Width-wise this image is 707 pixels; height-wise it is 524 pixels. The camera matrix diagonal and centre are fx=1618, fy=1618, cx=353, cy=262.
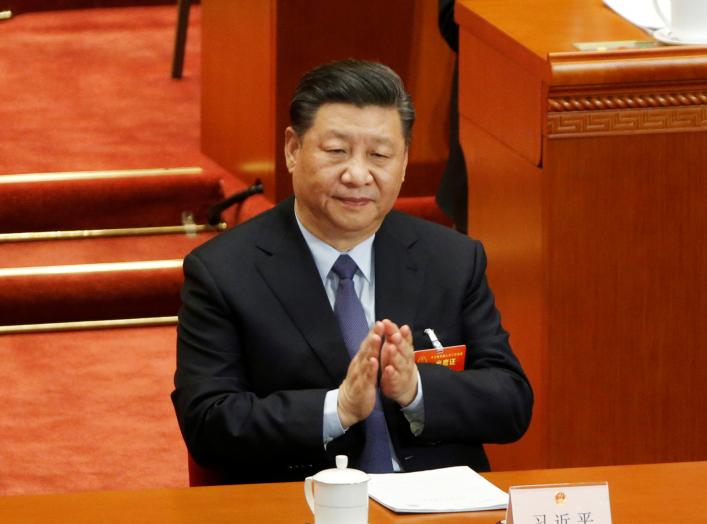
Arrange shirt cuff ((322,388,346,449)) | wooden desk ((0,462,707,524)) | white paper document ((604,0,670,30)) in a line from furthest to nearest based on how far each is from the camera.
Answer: white paper document ((604,0,670,30)) → shirt cuff ((322,388,346,449)) → wooden desk ((0,462,707,524))

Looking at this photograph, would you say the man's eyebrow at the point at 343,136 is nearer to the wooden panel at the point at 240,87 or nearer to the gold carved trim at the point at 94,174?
the wooden panel at the point at 240,87

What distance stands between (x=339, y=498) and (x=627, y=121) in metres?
1.23

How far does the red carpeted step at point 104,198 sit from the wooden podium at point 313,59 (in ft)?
0.55

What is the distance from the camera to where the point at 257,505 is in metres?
2.08

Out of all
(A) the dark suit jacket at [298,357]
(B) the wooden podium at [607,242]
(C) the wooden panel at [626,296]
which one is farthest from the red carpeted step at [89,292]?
(A) the dark suit jacket at [298,357]

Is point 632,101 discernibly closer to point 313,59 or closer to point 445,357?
point 445,357

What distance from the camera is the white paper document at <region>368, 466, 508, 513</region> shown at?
2074mm

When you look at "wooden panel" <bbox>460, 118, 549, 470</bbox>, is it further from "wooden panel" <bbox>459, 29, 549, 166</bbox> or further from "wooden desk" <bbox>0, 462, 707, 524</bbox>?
"wooden desk" <bbox>0, 462, 707, 524</bbox>

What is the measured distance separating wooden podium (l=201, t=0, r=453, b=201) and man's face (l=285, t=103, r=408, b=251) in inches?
75.4

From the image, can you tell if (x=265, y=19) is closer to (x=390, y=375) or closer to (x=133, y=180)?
(x=133, y=180)

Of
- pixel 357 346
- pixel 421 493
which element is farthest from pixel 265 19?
pixel 421 493

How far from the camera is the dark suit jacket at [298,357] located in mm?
2367

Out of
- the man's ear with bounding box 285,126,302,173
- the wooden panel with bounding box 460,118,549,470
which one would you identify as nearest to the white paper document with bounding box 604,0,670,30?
the wooden panel with bounding box 460,118,549,470

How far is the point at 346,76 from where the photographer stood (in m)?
2.45
